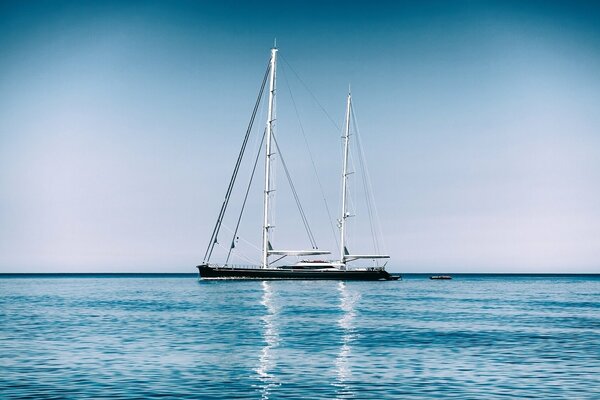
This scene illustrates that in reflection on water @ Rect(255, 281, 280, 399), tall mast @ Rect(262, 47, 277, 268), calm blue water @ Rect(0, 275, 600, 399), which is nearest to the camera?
calm blue water @ Rect(0, 275, 600, 399)

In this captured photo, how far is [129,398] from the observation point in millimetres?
23844

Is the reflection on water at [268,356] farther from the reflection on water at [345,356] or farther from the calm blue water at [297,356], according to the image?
the reflection on water at [345,356]

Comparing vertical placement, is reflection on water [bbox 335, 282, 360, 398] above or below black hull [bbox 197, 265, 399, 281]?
below

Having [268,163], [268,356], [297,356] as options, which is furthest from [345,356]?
[268,163]

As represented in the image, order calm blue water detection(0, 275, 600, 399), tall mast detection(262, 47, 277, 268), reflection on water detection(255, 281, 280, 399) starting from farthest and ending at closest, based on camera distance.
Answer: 1. tall mast detection(262, 47, 277, 268)
2. reflection on water detection(255, 281, 280, 399)
3. calm blue water detection(0, 275, 600, 399)

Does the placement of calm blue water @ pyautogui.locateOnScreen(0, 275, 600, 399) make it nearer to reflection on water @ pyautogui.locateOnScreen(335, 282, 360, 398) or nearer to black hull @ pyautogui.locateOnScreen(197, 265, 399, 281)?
reflection on water @ pyautogui.locateOnScreen(335, 282, 360, 398)

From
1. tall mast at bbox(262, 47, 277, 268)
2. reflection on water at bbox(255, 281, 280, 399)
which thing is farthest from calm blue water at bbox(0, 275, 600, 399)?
tall mast at bbox(262, 47, 277, 268)

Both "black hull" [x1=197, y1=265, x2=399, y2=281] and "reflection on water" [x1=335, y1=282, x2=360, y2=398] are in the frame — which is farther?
"black hull" [x1=197, y1=265, x2=399, y2=281]

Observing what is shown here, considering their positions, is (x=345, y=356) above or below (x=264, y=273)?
below

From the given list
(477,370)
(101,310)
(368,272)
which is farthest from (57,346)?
(368,272)

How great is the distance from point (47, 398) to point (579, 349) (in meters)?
25.8

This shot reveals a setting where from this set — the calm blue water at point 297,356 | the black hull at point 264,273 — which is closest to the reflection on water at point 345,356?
the calm blue water at point 297,356

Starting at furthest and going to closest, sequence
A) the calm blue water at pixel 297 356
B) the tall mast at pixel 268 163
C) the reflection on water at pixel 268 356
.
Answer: the tall mast at pixel 268 163, the reflection on water at pixel 268 356, the calm blue water at pixel 297 356

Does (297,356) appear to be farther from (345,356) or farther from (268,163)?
(268,163)
